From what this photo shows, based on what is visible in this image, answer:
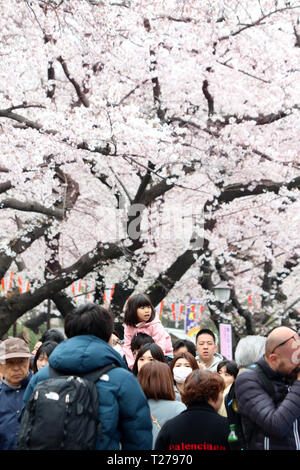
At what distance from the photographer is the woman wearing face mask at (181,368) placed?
4723 millimetres

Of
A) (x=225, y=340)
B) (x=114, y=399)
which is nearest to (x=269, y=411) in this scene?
(x=114, y=399)

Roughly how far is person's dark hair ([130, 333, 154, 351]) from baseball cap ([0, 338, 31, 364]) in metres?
1.58

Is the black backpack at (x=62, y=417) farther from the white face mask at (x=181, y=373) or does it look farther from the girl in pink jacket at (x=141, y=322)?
the girl in pink jacket at (x=141, y=322)

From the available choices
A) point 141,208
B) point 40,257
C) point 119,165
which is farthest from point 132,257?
point 40,257

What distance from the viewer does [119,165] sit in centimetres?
1204

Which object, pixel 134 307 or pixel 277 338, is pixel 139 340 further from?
pixel 277 338

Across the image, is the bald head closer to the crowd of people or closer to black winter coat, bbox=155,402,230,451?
the crowd of people

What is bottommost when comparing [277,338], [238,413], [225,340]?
[225,340]

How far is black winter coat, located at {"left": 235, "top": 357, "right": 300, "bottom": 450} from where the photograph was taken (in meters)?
2.98

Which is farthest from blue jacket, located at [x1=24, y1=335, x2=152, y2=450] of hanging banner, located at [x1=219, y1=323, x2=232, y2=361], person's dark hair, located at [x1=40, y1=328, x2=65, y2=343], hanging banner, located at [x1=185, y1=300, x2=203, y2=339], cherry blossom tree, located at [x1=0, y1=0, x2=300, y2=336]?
hanging banner, located at [x1=185, y1=300, x2=203, y2=339]

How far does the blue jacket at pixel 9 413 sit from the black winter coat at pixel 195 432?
1168 mm

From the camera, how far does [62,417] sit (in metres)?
2.71

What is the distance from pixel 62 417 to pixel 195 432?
85 cm

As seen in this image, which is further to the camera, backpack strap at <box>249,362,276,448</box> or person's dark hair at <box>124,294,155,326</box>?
person's dark hair at <box>124,294,155,326</box>
